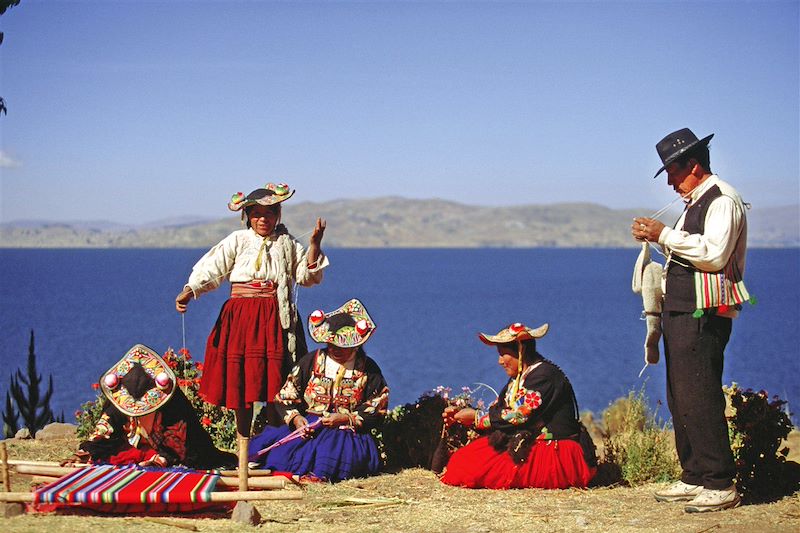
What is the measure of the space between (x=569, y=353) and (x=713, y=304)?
38689 millimetres

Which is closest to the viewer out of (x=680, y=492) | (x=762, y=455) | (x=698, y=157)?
(x=698, y=157)

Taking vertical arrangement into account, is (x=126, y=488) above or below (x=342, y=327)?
below

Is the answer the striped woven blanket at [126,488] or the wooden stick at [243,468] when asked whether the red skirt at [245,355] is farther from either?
the striped woven blanket at [126,488]

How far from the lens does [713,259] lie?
6.58 meters

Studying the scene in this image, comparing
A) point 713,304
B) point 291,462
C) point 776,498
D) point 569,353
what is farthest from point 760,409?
point 569,353

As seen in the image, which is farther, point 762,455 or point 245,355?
point 245,355

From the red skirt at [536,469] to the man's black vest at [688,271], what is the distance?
158cm

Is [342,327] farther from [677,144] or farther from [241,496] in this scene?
[677,144]

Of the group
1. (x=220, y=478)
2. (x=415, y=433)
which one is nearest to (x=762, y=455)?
(x=415, y=433)

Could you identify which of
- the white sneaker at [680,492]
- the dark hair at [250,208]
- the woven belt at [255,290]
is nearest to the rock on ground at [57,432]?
the woven belt at [255,290]

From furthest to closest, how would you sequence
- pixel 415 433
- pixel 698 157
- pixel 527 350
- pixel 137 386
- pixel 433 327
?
pixel 433 327, pixel 415 433, pixel 527 350, pixel 137 386, pixel 698 157

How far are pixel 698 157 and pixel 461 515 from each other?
2847 millimetres

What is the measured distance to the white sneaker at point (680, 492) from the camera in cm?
697

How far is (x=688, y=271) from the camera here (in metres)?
6.82
